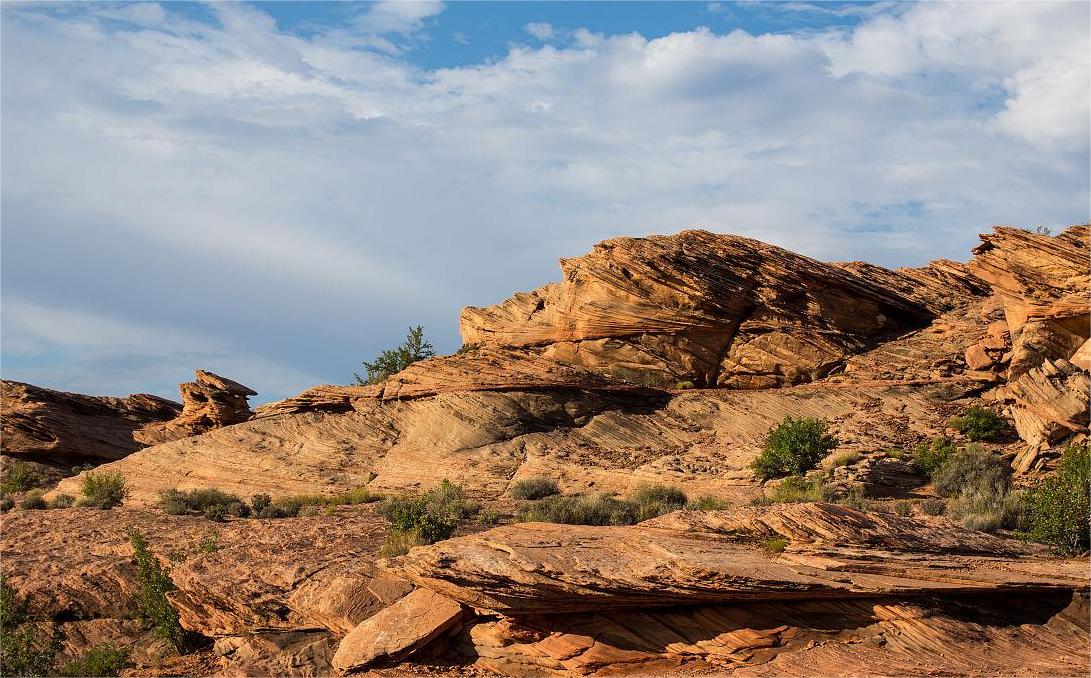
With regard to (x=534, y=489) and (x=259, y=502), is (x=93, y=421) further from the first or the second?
(x=534, y=489)

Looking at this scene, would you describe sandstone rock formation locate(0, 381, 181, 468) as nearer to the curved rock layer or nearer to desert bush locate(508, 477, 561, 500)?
the curved rock layer

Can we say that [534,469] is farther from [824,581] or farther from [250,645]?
[824,581]

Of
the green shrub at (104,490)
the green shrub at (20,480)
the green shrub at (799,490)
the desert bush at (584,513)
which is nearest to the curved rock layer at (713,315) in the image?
the green shrub at (799,490)

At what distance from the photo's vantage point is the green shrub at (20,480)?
1512 inches

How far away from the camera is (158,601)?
21.2 m

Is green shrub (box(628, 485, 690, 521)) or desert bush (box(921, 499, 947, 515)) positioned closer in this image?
desert bush (box(921, 499, 947, 515))

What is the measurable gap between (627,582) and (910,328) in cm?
2985

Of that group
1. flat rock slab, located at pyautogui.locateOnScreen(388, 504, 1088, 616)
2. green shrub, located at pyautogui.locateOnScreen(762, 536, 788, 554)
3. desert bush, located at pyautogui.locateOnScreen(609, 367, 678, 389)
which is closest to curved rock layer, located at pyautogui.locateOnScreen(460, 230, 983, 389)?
desert bush, located at pyautogui.locateOnScreen(609, 367, 678, 389)

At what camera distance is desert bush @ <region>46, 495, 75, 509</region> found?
32781 mm

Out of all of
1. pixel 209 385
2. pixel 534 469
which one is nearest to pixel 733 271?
pixel 534 469

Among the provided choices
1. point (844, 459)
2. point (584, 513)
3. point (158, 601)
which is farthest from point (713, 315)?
point (158, 601)

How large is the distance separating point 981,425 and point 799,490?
8035mm

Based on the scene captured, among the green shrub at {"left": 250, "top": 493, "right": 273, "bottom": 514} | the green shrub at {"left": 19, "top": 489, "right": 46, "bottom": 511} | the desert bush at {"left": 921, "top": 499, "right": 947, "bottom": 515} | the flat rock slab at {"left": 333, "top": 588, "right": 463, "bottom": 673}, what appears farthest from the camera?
the green shrub at {"left": 19, "top": 489, "right": 46, "bottom": 511}

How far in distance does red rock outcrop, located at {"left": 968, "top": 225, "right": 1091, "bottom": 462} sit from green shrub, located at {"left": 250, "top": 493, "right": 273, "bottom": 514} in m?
21.5
